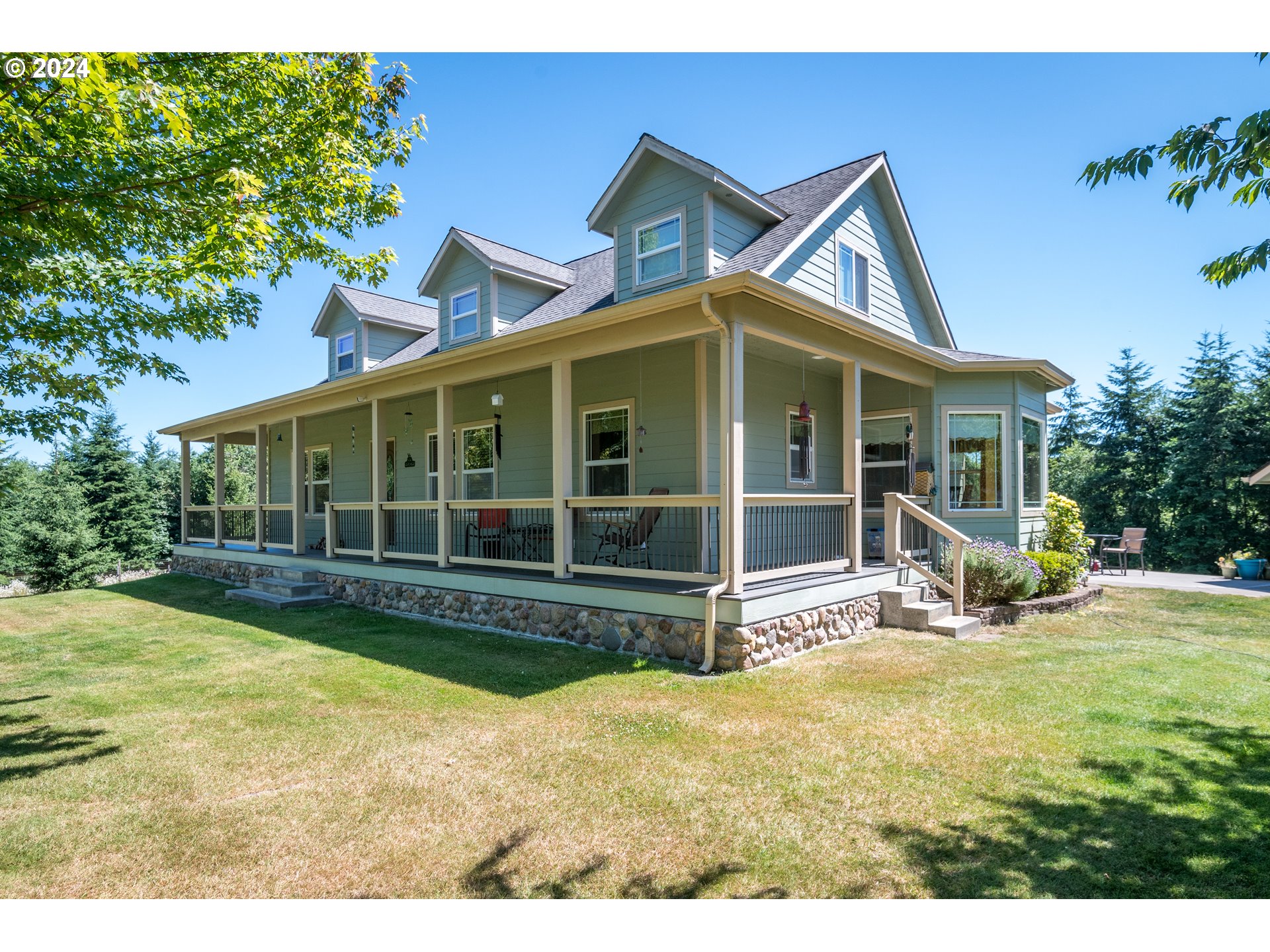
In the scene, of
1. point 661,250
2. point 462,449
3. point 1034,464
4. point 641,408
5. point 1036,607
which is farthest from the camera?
point 462,449

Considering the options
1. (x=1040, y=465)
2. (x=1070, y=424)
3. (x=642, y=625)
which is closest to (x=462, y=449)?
(x=642, y=625)

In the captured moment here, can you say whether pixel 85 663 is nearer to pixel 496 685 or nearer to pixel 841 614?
pixel 496 685

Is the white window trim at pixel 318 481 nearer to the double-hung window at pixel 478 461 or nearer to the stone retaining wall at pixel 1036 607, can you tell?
the double-hung window at pixel 478 461

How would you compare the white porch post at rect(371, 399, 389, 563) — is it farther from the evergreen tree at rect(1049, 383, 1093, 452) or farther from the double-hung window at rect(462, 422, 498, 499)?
the evergreen tree at rect(1049, 383, 1093, 452)

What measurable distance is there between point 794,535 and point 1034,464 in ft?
21.6

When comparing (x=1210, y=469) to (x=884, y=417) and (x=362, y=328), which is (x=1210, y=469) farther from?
(x=362, y=328)

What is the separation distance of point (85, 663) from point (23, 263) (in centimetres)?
478

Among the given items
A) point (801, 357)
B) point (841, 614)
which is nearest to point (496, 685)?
point (841, 614)

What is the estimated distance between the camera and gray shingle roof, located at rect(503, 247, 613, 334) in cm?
1123

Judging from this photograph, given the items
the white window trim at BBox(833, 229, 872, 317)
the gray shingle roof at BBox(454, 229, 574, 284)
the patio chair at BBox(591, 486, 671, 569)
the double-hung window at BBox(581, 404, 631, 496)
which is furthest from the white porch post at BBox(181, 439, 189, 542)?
the white window trim at BBox(833, 229, 872, 317)

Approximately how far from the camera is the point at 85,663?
739 cm

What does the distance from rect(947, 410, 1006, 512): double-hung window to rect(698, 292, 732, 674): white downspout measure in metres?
6.27

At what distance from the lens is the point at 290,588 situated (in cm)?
1152
